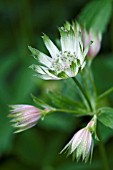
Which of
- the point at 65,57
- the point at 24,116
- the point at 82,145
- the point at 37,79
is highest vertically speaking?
the point at 37,79

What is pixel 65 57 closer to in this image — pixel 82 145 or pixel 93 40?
pixel 93 40

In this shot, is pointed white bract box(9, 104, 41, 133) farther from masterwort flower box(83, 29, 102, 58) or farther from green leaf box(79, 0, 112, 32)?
green leaf box(79, 0, 112, 32)

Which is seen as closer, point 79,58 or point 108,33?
point 79,58

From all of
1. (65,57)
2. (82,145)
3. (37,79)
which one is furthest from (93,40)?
(37,79)

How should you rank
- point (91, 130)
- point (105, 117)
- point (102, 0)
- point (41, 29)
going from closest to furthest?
point (91, 130) < point (105, 117) < point (102, 0) < point (41, 29)

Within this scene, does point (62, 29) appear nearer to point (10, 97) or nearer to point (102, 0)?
point (102, 0)

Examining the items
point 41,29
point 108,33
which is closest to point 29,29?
point 41,29
